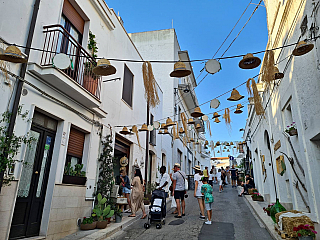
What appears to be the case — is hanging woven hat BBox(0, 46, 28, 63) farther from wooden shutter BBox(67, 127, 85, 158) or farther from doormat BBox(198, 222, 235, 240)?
doormat BBox(198, 222, 235, 240)

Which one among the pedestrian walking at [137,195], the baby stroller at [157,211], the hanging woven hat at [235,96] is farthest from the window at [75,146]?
the hanging woven hat at [235,96]

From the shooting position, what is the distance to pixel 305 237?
5.26 meters

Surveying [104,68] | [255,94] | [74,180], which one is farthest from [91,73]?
[255,94]

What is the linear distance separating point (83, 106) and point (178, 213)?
4905mm

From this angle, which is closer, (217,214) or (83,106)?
(83,106)

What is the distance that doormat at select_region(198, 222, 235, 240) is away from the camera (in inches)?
242

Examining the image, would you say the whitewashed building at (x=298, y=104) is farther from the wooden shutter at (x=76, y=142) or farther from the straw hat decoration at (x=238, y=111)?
the wooden shutter at (x=76, y=142)

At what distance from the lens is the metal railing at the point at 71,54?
20.1ft

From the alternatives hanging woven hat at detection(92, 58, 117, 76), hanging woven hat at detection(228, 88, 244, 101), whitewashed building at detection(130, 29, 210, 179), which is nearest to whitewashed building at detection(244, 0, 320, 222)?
hanging woven hat at detection(228, 88, 244, 101)

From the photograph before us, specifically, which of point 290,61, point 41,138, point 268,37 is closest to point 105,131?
point 41,138

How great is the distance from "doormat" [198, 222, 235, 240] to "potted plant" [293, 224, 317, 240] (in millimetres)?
1516

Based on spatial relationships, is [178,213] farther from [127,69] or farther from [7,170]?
[127,69]

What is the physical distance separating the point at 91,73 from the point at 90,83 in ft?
1.15

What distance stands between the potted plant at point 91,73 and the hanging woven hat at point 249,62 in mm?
4777
